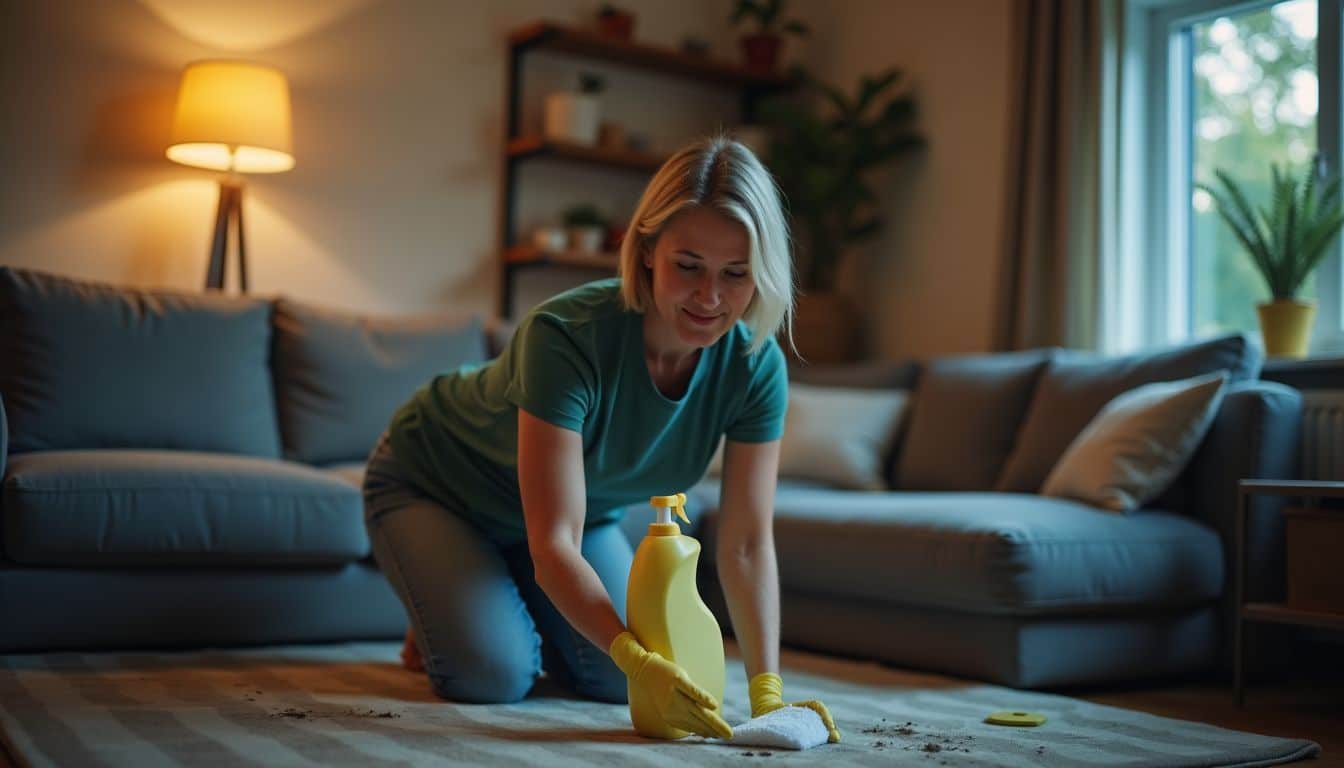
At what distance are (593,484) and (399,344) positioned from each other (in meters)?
1.67

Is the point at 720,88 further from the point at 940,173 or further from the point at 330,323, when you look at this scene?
the point at 330,323

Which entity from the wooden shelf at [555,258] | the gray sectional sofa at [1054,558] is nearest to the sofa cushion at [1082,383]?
the gray sectional sofa at [1054,558]

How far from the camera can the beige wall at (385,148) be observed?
12.0 ft

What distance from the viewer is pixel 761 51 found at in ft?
15.4

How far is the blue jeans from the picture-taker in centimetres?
216

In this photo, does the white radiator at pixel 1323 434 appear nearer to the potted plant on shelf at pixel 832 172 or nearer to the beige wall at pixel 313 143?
the potted plant on shelf at pixel 832 172

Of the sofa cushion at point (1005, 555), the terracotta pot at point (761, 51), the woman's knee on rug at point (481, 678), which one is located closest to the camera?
the woman's knee on rug at point (481, 678)

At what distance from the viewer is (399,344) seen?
3604 millimetres

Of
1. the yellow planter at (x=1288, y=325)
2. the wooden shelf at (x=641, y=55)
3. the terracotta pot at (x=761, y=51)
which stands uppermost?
the terracotta pot at (x=761, y=51)

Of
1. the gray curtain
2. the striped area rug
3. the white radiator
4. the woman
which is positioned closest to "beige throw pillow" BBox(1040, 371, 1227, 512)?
the white radiator

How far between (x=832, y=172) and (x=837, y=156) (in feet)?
0.18

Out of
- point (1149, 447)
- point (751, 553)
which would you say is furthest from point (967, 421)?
point (751, 553)

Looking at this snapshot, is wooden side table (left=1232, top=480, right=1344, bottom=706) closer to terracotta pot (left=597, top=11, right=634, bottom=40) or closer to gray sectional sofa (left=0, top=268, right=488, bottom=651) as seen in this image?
gray sectional sofa (left=0, top=268, right=488, bottom=651)

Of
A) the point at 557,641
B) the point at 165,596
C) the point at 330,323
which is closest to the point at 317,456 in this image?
the point at 330,323
